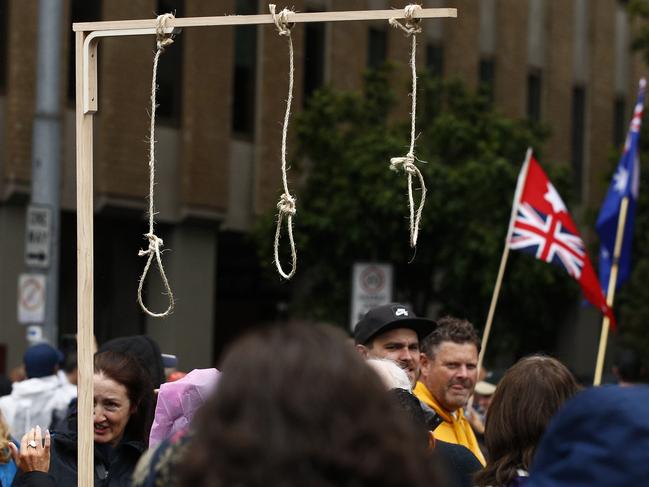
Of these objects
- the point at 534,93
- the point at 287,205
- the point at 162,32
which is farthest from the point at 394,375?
the point at 534,93

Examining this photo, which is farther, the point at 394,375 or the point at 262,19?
the point at 262,19

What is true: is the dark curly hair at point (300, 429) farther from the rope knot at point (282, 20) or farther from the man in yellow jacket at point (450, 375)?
the man in yellow jacket at point (450, 375)

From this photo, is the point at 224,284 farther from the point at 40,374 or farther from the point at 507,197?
the point at 40,374

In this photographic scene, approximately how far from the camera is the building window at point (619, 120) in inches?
1313

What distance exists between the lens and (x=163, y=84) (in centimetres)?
2242

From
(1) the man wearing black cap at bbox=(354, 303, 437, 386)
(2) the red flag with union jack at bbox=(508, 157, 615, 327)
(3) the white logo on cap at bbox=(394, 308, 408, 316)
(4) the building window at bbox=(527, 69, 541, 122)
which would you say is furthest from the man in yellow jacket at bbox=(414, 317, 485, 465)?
(4) the building window at bbox=(527, 69, 541, 122)

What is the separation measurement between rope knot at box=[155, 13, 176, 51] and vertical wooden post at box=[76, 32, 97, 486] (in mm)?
259

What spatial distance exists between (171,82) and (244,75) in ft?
4.86

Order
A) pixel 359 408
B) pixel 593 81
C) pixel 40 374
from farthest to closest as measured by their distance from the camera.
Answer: pixel 593 81
pixel 40 374
pixel 359 408

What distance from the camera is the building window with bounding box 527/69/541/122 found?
30.3 metres

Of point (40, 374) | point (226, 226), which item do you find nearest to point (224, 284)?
point (226, 226)

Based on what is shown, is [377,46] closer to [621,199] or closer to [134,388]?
[621,199]

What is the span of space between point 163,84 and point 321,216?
327 cm

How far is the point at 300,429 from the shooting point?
2.23 meters
